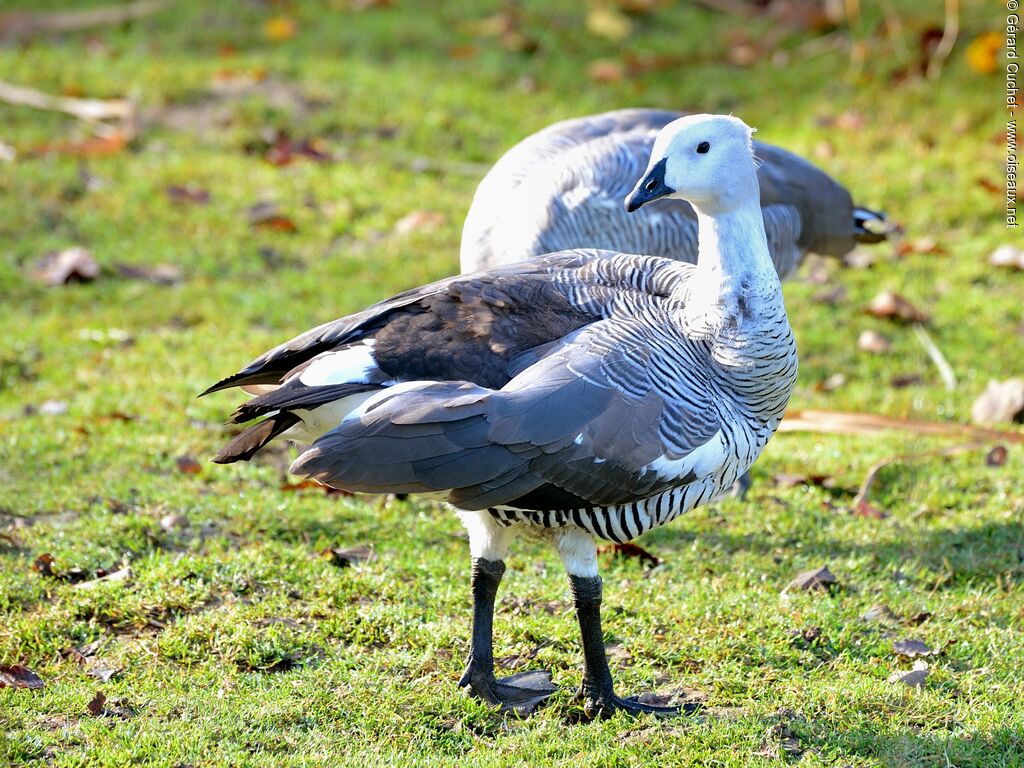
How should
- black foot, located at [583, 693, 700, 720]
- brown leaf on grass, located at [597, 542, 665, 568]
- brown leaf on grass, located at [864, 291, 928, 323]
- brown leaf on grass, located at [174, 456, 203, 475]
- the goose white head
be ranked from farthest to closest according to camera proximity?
brown leaf on grass, located at [864, 291, 928, 323], brown leaf on grass, located at [174, 456, 203, 475], brown leaf on grass, located at [597, 542, 665, 568], black foot, located at [583, 693, 700, 720], the goose white head

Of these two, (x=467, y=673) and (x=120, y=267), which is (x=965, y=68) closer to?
(x=120, y=267)

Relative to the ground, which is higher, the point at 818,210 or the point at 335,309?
the point at 818,210

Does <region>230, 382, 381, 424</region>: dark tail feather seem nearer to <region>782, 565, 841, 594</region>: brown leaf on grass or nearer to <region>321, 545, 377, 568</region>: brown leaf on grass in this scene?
<region>321, 545, 377, 568</region>: brown leaf on grass

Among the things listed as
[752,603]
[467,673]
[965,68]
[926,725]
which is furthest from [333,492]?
[965,68]

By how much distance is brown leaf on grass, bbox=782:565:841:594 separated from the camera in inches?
189

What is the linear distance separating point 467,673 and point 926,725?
1478 millimetres

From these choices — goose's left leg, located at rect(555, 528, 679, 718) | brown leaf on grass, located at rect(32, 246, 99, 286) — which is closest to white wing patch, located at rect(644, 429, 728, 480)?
goose's left leg, located at rect(555, 528, 679, 718)

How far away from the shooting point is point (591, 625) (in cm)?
401

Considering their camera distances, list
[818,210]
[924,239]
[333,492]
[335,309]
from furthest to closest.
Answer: [924,239] → [335,309] → [818,210] → [333,492]

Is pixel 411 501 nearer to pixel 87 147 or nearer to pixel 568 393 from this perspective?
pixel 568 393

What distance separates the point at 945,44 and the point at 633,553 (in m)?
5.77

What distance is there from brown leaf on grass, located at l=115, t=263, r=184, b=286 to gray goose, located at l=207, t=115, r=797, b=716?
3.59 m

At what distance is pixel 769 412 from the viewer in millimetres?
4066

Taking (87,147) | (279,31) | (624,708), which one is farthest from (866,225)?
(279,31)
